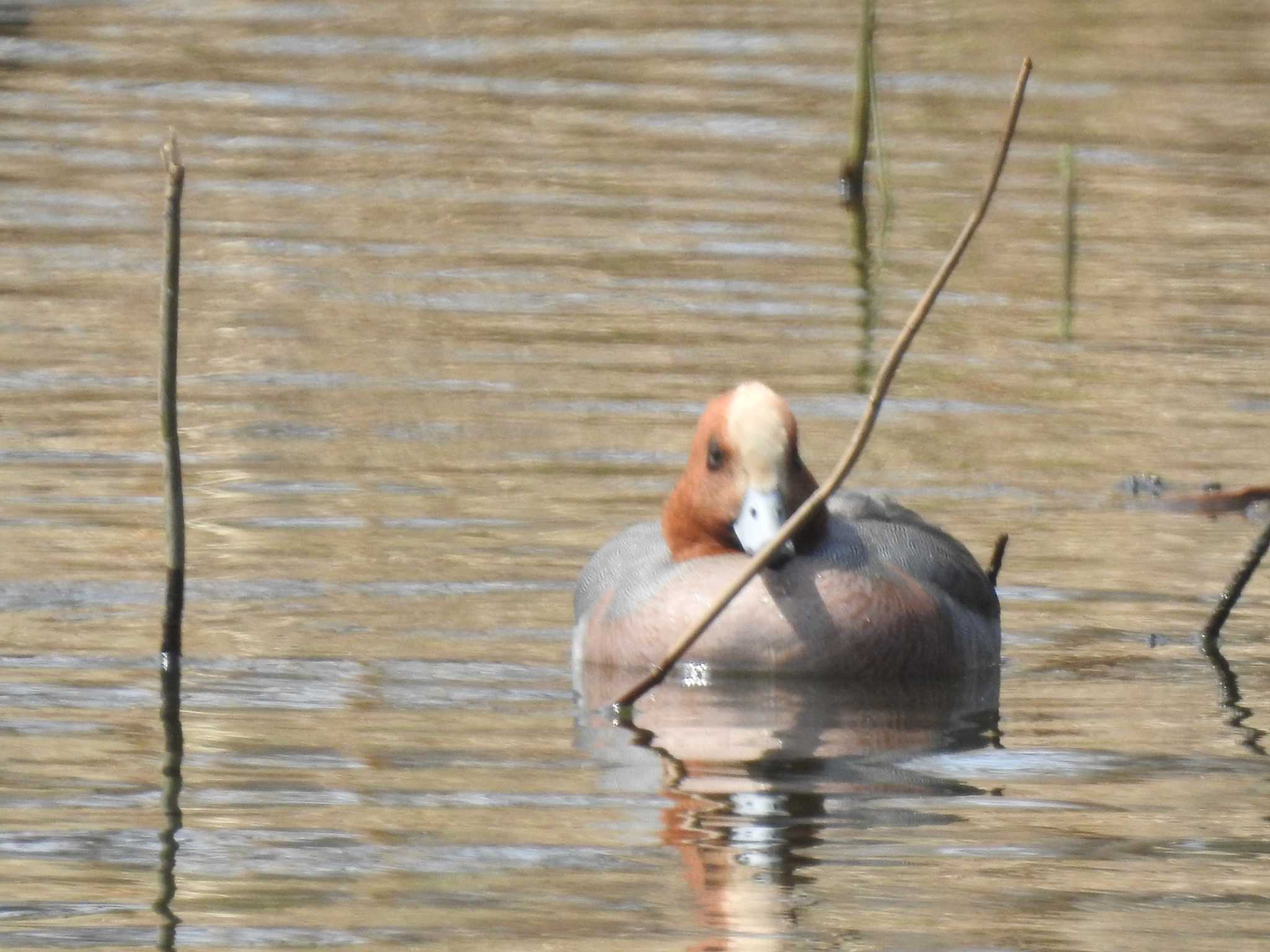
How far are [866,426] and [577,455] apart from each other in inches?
146

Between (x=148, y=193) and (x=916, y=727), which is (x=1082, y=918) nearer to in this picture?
(x=916, y=727)

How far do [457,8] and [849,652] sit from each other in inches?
514

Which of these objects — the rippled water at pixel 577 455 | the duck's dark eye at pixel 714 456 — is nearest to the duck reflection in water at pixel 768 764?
the rippled water at pixel 577 455

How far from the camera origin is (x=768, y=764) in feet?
23.3

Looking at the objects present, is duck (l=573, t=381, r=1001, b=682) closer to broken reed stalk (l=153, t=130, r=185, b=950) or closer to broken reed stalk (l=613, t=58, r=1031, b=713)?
broken reed stalk (l=613, t=58, r=1031, b=713)

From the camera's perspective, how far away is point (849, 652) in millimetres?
7867

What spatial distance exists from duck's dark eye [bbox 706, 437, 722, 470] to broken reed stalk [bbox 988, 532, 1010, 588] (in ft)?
3.56

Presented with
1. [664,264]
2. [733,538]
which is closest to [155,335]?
[664,264]

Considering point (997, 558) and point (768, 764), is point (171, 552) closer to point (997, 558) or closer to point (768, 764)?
point (768, 764)

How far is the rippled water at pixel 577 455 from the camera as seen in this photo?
6184 millimetres

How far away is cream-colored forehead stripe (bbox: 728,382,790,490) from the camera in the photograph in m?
7.75

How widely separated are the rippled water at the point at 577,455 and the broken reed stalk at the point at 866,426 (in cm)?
26

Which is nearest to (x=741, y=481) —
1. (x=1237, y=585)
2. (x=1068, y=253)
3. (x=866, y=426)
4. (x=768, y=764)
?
(x=768, y=764)

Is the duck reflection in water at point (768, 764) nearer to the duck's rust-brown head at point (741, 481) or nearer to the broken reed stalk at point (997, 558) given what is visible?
the duck's rust-brown head at point (741, 481)
